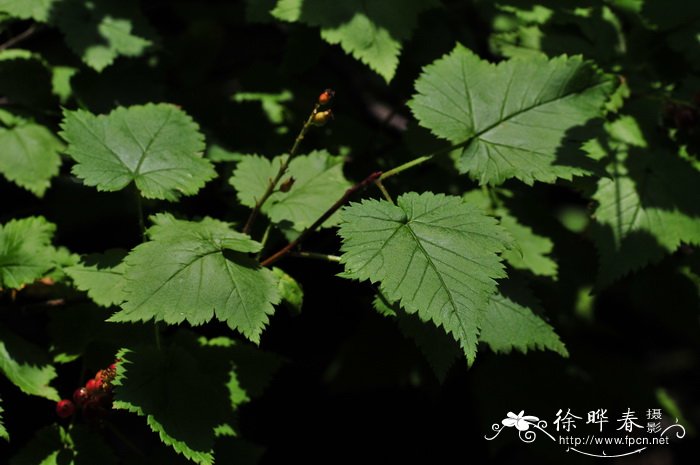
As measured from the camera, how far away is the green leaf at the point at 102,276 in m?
1.60

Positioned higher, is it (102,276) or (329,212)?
(329,212)

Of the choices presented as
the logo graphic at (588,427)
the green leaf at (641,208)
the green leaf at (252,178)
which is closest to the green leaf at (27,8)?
the green leaf at (252,178)

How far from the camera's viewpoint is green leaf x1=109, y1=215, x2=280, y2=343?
1.37 m

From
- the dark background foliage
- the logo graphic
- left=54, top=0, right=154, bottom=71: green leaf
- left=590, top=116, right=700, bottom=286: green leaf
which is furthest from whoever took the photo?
the logo graphic

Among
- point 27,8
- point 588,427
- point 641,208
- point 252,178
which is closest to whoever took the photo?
point 252,178

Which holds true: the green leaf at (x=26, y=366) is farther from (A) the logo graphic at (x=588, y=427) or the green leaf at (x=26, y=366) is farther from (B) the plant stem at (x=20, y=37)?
(A) the logo graphic at (x=588, y=427)

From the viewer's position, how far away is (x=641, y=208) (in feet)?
6.38

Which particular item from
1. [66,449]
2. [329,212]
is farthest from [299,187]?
[66,449]

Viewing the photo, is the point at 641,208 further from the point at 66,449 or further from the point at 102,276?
the point at 66,449

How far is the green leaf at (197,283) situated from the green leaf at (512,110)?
0.60 m

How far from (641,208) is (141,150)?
1.44 metres

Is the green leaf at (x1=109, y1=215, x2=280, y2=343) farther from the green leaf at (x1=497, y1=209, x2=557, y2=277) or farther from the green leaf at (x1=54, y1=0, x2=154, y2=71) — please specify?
the green leaf at (x1=54, y1=0, x2=154, y2=71)

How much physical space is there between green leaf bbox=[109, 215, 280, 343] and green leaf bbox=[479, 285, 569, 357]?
588 millimetres

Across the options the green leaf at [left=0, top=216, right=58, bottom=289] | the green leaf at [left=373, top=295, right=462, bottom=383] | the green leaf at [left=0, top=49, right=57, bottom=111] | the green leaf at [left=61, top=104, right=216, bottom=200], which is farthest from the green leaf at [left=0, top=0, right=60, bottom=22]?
the green leaf at [left=373, top=295, right=462, bottom=383]
